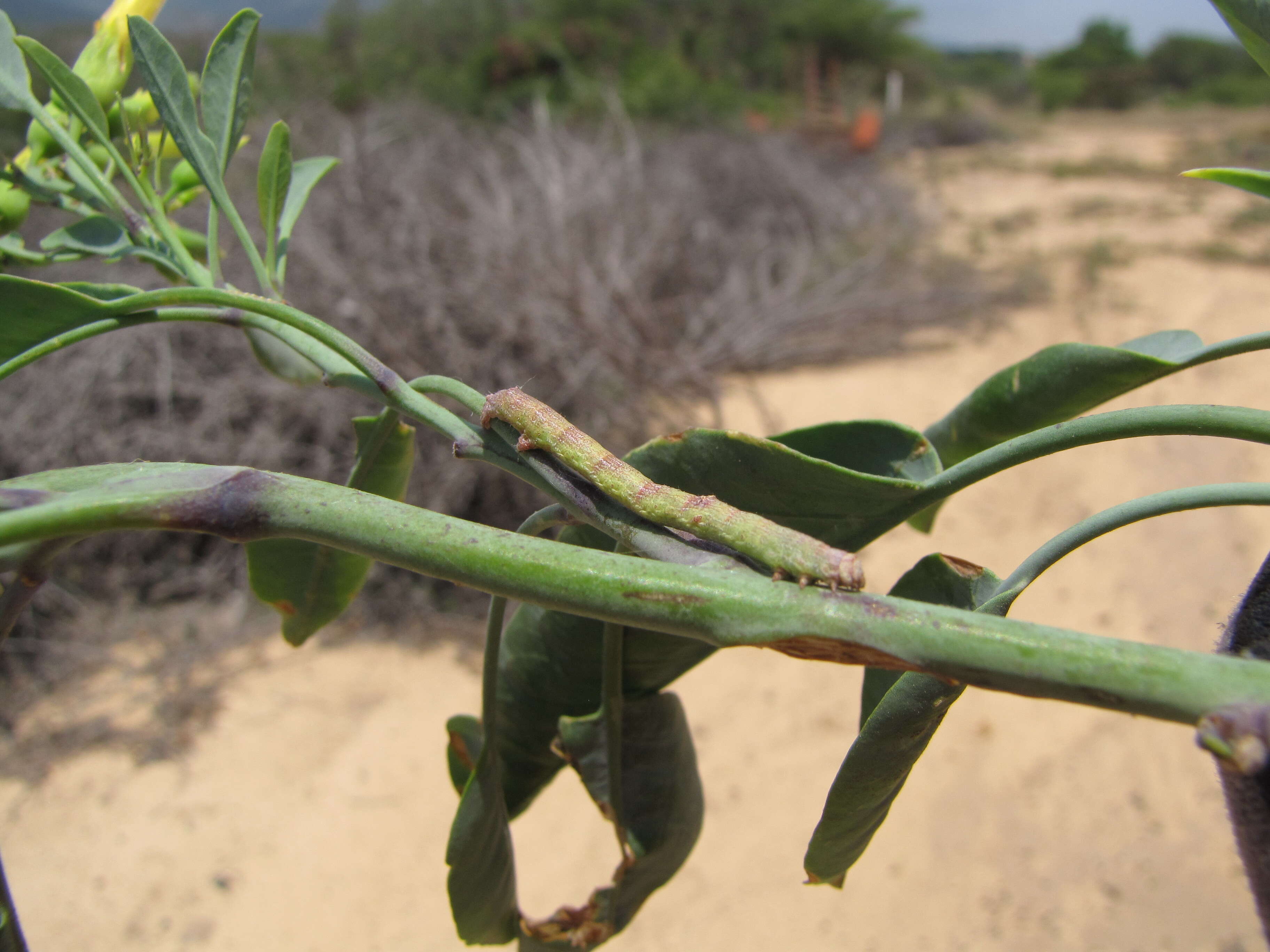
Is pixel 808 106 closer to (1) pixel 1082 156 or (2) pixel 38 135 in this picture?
(1) pixel 1082 156

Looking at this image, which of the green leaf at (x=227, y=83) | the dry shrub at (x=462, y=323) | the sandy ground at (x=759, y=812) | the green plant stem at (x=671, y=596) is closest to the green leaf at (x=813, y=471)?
the green plant stem at (x=671, y=596)

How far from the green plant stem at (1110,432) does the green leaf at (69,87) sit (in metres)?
0.47

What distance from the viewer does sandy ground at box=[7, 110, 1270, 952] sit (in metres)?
1.87

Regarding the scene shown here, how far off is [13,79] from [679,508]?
0.43m

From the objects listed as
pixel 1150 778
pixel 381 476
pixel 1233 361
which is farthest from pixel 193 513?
pixel 1233 361

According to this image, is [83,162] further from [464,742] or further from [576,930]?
[576,930]

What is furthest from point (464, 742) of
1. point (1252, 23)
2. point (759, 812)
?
point (759, 812)

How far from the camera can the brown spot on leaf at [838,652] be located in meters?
0.27

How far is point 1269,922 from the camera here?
260 mm

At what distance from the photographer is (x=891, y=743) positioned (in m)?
0.40

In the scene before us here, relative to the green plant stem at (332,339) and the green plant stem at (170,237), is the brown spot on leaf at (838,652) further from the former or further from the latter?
the green plant stem at (170,237)

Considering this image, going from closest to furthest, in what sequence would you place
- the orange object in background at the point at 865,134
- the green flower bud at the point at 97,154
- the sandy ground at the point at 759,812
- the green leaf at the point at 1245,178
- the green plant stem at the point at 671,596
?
the green plant stem at the point at 671,596 → the green leaf at the point at 1245,178 → the green flower bud at the point at 97,154 → the sandy ground at the point at 759,812 → the orange object in background at the point at 865,134

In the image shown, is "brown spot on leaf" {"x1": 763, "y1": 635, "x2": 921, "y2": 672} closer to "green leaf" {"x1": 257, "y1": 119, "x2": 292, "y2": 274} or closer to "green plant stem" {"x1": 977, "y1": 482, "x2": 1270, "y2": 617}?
"green plant stem" {"x1": 977, "y1": 482, "x2": 1270, "y2": 617}

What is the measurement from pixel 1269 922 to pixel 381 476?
0.51 meters
